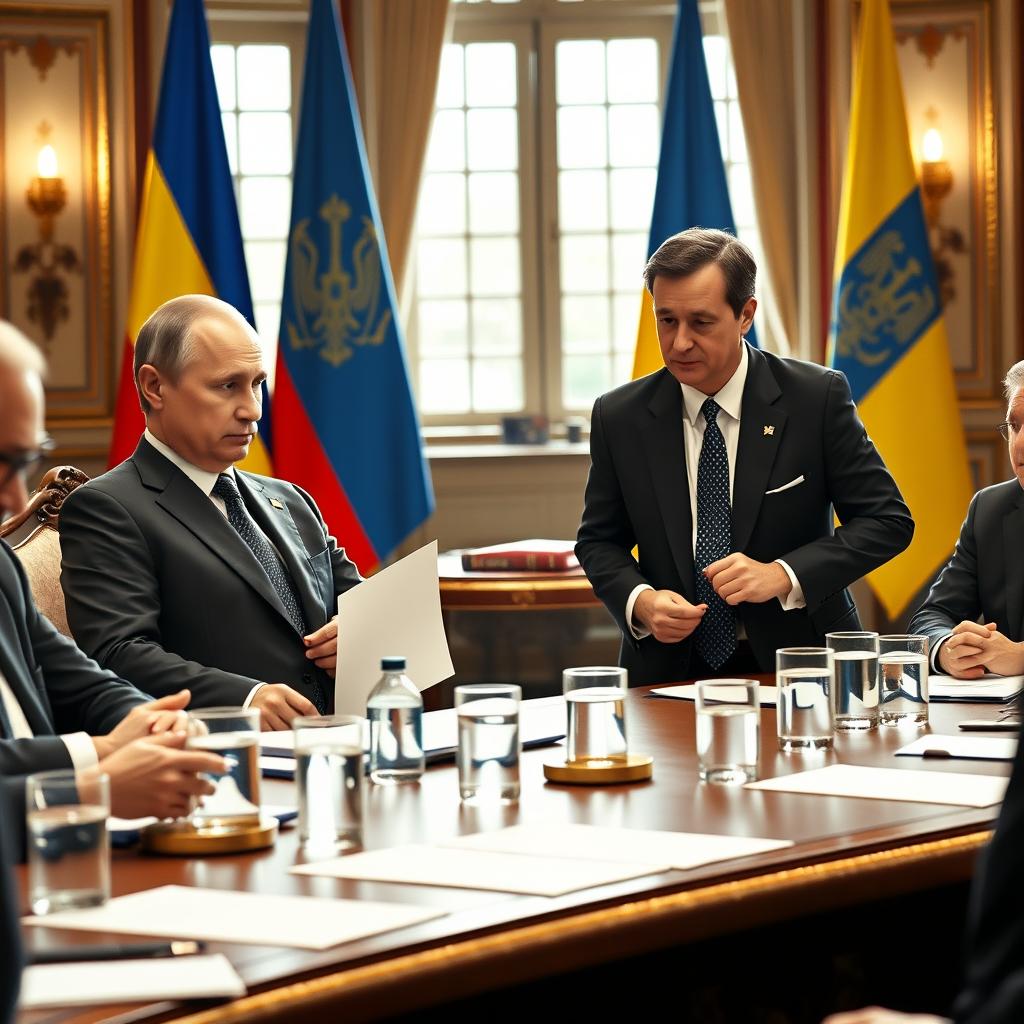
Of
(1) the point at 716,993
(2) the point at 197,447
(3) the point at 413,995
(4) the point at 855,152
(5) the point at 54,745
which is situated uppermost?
(4) the point at 855,152

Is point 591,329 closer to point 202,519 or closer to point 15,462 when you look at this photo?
point 202,519

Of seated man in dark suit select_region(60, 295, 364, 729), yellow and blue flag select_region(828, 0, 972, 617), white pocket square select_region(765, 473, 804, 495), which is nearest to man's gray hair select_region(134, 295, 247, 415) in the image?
seated man in dark suit select_region(60, 295, 364, 729)

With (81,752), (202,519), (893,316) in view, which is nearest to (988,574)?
(202,519)

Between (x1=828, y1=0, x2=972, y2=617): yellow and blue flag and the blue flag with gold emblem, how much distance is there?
1729 mm

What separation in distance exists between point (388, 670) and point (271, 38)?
5523mm

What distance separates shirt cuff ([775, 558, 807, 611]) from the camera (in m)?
3.09

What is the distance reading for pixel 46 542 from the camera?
3264 millimetres

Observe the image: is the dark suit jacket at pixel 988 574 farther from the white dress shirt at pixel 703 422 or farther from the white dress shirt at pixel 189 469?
the white dress shirt at pixel 189 469

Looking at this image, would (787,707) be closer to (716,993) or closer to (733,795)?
(733,795)

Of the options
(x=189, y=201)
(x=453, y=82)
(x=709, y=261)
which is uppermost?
(x=453, y=82)

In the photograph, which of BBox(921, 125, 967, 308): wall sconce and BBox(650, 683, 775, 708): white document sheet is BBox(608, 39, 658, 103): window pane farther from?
BBox(650, 683, 775, 708): white document sheet

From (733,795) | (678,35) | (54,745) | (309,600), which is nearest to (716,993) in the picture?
(733,795)

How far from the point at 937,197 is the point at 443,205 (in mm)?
2199

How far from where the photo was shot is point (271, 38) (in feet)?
23.2
